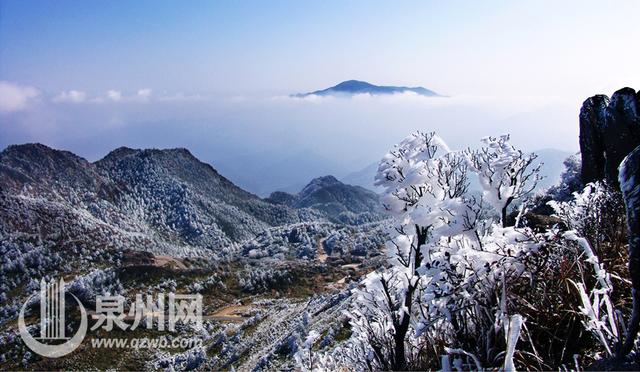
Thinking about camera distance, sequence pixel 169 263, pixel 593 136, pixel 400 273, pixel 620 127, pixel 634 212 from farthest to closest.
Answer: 1. pixel 169 263
2. pixel 593 136
3. pixel 620 127
4. pixel 400 273
5. pixel 634 212

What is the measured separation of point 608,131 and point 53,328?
5952 cm

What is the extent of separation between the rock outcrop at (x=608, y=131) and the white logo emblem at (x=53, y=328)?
50.6m

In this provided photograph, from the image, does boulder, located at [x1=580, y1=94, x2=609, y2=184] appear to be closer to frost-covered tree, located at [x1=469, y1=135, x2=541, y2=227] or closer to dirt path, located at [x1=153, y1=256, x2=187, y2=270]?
frost-covered tree, located at [x1=469, y1=135, x2=541, y2=227]

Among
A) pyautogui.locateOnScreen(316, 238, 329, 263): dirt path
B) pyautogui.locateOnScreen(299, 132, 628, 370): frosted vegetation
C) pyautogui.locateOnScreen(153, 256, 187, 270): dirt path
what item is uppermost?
pyautogui.locateOnScreen(299, 132, 628, 370): frosted vegetation

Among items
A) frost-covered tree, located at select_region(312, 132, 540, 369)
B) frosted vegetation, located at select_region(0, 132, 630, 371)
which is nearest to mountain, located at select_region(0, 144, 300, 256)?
frosted vegetation, located at select_region(0, 132, 630, 371)

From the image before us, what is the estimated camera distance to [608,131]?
2552 centimetres

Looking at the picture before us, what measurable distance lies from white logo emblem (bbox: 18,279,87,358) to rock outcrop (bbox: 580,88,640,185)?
166ft

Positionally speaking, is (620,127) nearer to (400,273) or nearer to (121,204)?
(400,273)

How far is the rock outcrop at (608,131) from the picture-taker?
2361cm

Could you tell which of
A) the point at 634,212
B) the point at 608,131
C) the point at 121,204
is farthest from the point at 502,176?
the point at 121,204

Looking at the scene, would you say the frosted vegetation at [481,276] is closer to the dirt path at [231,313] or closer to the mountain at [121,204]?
the dirt path at [231,313]

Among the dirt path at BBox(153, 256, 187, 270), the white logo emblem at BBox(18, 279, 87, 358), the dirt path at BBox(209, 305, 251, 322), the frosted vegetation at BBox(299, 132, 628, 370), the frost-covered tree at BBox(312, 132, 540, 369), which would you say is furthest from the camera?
the dirt path at BBox(153, 256, 187, 270)

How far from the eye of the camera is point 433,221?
984cm

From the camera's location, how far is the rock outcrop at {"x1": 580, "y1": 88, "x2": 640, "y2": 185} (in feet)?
77.5
